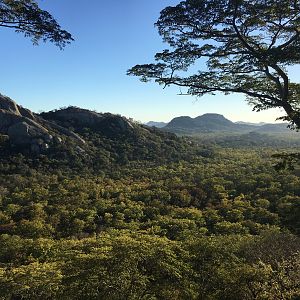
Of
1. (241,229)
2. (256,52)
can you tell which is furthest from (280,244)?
(256,52)

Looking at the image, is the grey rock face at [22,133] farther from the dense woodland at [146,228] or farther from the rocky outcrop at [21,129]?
the dense woodland at [146,228]

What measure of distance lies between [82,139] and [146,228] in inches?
2201

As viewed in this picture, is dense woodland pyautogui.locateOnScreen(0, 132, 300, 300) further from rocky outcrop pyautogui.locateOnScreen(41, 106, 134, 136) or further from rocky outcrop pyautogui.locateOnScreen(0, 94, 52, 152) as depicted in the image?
rocky outcrop pyautogui.locateOnScreen(41, 106, 134, 136)

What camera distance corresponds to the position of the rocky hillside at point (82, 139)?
8450cm

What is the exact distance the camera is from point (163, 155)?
10106 cm

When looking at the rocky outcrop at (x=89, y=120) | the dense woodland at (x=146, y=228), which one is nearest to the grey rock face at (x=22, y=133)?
the dense woodland at (x=146, y=228)

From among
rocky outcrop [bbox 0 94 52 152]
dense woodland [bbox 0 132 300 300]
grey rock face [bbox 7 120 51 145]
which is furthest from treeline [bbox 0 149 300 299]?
grey rock face [bbox 7 120 51 145]

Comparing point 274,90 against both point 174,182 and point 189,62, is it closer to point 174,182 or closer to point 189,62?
point 189,62

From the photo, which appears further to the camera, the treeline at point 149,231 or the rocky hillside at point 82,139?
the rocky hillside at point 82,139

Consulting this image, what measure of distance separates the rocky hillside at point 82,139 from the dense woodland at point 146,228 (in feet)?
3.00

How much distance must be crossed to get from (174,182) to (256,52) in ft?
199

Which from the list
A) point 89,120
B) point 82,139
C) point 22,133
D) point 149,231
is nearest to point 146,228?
point 149,231

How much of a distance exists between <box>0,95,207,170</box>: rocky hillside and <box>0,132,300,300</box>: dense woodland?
3.00 feet

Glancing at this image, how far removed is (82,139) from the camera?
94.4m
